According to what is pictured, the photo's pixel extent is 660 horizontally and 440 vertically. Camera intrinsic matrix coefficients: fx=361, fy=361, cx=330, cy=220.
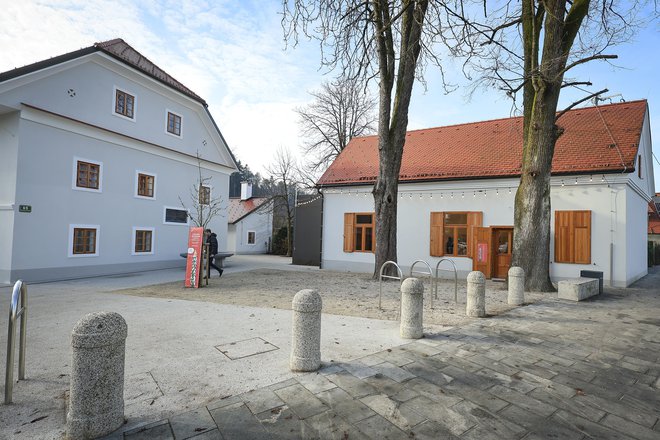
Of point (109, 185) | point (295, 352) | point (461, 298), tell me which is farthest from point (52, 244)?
point (461, 298)

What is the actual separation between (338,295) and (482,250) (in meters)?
7.52

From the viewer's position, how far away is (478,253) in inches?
581

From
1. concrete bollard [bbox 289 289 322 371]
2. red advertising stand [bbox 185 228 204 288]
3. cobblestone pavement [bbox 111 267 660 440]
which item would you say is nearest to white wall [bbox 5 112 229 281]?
red advertising stand [bbox 185 228 204 288]

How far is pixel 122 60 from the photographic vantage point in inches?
586

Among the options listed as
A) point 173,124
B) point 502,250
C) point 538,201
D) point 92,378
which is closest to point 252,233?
point 173,124

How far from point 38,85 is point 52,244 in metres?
5.53

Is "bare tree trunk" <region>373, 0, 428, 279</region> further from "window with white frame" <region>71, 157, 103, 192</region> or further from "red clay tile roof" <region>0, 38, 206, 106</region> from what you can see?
"window with white frame" <region>71, 157, 103, 192</region>

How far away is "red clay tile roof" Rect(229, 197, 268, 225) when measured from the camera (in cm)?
3407

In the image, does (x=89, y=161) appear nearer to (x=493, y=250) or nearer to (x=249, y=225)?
(x=493, y=250)

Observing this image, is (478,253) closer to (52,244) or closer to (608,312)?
(608,312)

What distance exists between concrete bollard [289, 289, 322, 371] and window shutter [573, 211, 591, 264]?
1296 cm

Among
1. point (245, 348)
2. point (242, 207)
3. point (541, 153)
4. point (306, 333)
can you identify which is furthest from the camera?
point (242, 207)

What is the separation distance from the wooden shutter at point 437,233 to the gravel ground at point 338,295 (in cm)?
222

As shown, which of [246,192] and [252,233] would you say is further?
[246,192]
